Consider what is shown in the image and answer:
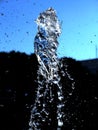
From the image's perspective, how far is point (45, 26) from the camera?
2134cm

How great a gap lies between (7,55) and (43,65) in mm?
49342

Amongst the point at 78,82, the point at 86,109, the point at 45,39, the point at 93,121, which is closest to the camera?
the point at 45,39

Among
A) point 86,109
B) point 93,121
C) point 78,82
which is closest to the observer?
point 93,121

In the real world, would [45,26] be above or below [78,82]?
below

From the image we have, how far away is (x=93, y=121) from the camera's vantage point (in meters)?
57.3

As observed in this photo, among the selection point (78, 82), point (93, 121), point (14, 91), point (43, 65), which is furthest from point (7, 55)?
point (43, 65)

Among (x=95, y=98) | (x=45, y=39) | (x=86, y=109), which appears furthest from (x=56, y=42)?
(x=95, y=98)

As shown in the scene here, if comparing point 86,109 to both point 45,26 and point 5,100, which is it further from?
point 45,26

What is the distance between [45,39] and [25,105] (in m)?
48.3

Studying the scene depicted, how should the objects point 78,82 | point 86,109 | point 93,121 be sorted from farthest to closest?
point 78,82, point 86,109, point 93,121

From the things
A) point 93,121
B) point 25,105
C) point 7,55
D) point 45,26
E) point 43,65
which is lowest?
point 43,65

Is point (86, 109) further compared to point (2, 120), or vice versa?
point (86, 109)

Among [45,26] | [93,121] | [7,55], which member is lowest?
[45,26]

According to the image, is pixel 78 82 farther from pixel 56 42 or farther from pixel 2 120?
pixel 56 42
